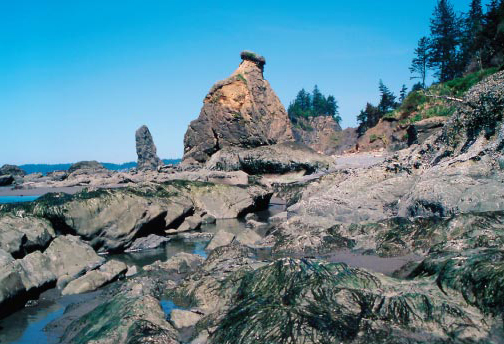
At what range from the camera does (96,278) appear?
909 centimetres

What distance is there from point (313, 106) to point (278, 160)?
269 feet

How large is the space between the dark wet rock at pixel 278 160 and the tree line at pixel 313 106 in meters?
72.7

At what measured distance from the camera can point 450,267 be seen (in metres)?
6.16

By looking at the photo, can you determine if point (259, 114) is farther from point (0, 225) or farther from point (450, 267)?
point (450, 267)

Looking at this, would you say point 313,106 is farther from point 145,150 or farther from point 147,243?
point 147,243

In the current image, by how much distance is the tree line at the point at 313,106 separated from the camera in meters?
108

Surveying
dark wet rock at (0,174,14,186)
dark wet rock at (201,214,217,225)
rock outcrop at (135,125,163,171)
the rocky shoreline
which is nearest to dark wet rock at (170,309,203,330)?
the rocky shoreline

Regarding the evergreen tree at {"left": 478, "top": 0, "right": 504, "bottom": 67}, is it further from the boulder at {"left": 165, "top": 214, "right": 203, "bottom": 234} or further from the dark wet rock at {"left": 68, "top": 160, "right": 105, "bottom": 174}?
the dark wet rock at {"left": 68, "top": 160, "right": 105, "bottom": 174}

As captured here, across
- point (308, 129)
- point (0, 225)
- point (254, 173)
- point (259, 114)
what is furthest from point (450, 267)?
point (308, 129)

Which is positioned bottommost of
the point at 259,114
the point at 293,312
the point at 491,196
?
the point at 293,312

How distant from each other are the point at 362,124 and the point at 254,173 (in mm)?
35778

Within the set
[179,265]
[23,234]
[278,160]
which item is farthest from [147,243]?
[278,160]

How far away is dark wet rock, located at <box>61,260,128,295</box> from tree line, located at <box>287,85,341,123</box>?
321ft

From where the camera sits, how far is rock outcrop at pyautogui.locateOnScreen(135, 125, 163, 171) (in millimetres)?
67831
